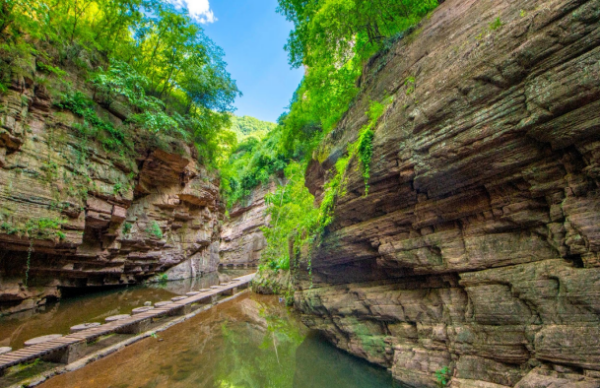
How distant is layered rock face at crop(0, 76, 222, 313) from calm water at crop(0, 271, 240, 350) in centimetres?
75

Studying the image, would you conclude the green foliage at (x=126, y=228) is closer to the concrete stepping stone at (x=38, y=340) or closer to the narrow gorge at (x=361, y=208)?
the narrow gorge at (x=361, y=208)

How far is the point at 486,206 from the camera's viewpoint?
4.37m

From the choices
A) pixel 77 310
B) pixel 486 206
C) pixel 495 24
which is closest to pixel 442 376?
pixel 486 206

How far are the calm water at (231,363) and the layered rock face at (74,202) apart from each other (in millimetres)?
6485

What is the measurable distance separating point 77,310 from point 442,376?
13.9 metres

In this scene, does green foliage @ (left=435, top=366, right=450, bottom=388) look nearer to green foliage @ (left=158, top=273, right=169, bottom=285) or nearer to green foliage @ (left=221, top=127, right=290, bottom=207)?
green foliage @ (left=158, top=273, right=169, bottom=285)

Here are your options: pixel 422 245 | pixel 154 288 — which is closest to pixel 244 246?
pixel 154 288

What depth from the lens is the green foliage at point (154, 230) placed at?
55.5ft

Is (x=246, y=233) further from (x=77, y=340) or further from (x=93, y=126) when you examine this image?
(x=77, y=340)

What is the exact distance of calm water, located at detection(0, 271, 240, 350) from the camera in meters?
8.45

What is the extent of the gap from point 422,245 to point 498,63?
3.09 m

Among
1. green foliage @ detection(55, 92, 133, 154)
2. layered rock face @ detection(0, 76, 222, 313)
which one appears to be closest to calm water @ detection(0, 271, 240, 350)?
layered rock face @ detection(0, 76, 222, 313)

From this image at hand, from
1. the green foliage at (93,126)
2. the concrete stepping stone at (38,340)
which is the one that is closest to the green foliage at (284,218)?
the concrete stepping stone at (38,340)

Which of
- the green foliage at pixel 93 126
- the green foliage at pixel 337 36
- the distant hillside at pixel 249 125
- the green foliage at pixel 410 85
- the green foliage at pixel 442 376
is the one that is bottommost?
the green foliage at pixel 442 376
